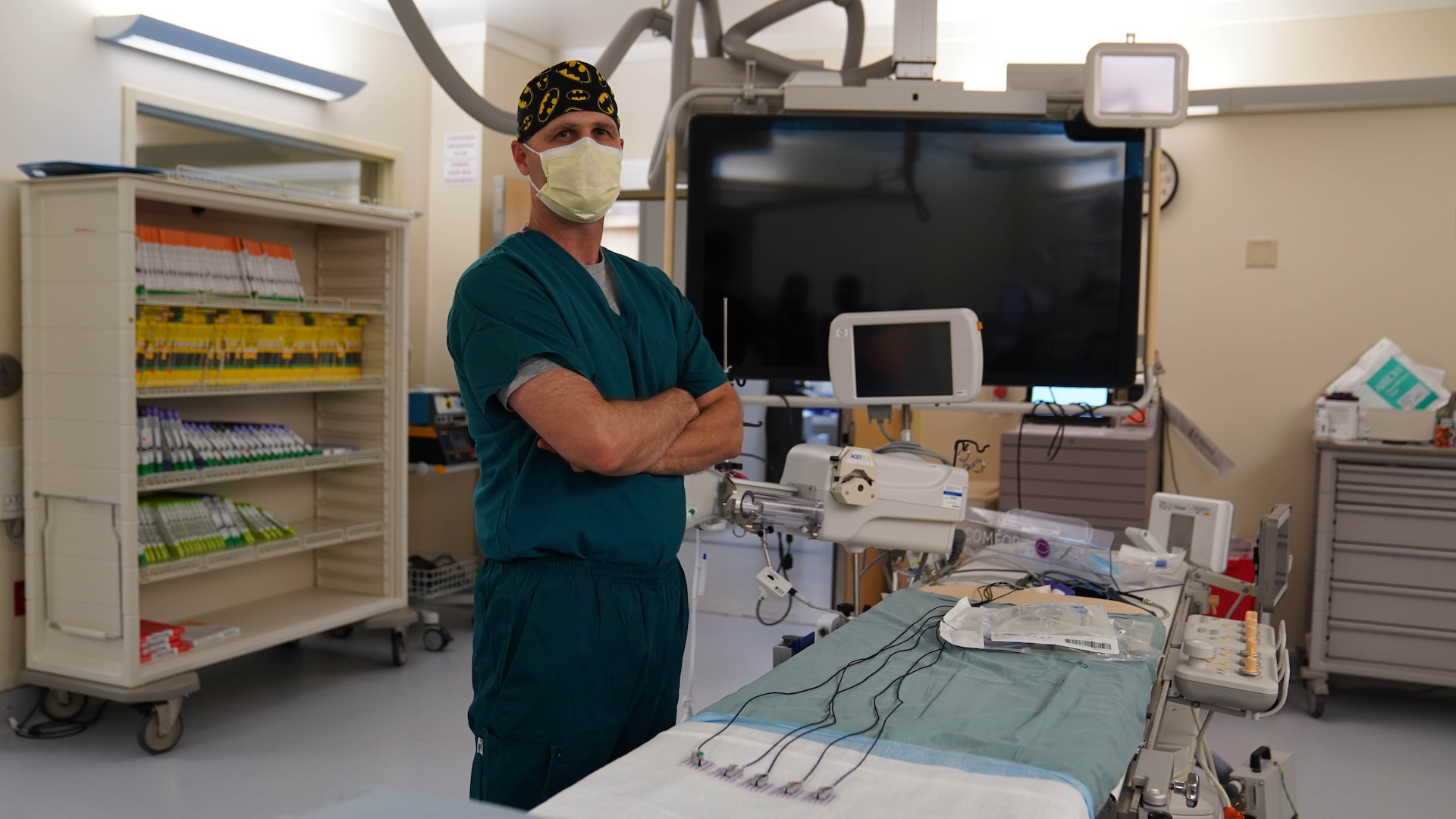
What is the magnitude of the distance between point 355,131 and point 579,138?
3450mm

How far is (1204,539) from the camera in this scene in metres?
2.82

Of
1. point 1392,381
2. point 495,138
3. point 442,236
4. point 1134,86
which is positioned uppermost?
point 495,138

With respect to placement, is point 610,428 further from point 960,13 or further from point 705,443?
point 960,13

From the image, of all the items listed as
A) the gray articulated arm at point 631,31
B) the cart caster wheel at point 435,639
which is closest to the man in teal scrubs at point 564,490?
the gray articulated arm at point 631,31

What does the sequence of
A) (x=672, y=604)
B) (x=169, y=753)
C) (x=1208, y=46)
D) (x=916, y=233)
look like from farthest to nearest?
(x=1208, y=46) < (x=169, y=753) < (x=916, y=233) < (x=672, y=604)

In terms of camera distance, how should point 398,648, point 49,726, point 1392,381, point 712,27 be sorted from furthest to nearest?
1. point 1392,381
2. point 398,648
3. point 49,726
4. point 712,27

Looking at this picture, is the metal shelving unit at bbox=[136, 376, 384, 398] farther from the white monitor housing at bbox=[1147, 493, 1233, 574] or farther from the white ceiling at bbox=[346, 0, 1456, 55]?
the white monitor housing at bbox=[1147, 493, 1233, 574]

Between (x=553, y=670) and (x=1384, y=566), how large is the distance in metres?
3.54

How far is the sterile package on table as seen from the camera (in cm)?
126

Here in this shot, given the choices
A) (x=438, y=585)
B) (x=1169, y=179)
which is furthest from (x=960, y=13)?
(x=438, y=585)

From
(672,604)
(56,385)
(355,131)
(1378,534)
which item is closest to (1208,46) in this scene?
(1378,534)

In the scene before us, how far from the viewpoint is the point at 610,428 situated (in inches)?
62.0

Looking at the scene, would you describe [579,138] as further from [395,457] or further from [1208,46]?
[1208,46]

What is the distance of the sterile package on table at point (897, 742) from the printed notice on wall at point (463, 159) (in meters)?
4.01
